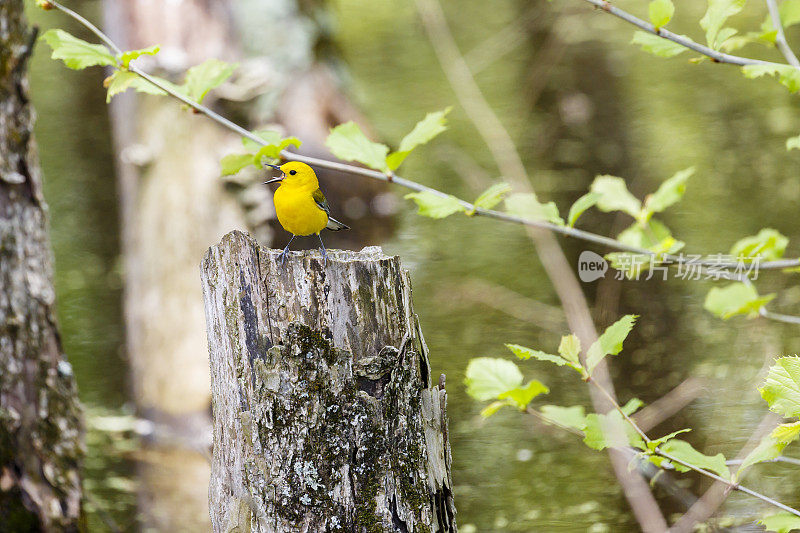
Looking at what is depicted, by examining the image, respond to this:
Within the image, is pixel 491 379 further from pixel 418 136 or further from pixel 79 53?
pixel 79 53

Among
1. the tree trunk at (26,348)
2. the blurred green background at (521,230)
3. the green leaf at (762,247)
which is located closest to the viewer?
the green leaf at (762,247)

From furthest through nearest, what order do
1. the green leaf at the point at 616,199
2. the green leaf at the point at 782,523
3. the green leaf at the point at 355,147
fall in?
the green leaf at the point at 616,199 < the green leaf at the point at 355,147 < the green leaf at the point at 782,523

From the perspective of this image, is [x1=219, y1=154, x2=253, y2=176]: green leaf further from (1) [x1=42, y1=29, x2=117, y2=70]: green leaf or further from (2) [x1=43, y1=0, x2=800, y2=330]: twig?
(1) [x1=42, y1=29, x2=117, y2=70]: green leaf

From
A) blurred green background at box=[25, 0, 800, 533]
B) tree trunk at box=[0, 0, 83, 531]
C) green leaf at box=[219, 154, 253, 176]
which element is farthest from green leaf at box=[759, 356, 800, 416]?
tree trunk at box=[0, 0, 83, 531]

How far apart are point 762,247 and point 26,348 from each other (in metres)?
2.13

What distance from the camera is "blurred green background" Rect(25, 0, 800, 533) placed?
3.26m

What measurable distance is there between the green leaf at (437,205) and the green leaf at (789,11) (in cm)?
85

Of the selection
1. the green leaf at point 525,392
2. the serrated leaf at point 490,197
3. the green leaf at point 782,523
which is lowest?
the green leaf at point 782,523

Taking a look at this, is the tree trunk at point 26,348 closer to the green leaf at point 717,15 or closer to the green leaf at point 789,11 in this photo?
the green leaf at point 717,15

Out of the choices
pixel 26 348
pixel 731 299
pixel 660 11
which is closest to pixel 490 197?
pixel 660 11

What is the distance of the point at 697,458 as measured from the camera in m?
1.54

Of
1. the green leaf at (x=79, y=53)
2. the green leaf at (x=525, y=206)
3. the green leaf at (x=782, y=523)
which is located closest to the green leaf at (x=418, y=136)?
the green leaf at (x=525, y=206)

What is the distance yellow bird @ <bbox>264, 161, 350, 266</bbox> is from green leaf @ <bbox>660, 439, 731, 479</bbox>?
842 mm

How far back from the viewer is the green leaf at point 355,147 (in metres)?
1.74
